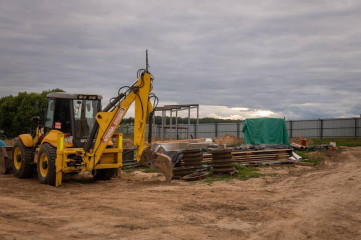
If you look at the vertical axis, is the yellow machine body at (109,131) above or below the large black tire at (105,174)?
above

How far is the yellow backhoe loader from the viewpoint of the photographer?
14188 millimetres

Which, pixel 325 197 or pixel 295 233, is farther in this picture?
pixel 325 197

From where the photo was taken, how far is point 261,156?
20.0m

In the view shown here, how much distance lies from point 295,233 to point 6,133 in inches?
1983

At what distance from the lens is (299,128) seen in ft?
152

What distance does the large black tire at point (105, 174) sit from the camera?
52.0 feet

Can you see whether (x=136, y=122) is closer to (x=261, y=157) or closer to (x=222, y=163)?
(x=222, y=163)

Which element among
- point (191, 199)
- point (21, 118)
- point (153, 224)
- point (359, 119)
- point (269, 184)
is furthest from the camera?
point (21, 118)

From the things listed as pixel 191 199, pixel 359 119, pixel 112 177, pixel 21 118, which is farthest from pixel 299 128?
pixel 191 199

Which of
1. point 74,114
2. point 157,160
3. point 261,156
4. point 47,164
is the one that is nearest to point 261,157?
point 261,156

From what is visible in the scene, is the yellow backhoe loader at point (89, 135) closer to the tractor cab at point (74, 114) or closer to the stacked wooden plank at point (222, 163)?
the tractor cab at point (74, 114)

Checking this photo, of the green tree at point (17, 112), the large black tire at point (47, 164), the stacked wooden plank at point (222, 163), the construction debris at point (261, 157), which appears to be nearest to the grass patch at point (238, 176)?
the stacked wooden plank at point (222, 163)

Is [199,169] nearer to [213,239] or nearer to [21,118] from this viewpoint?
[213,239]

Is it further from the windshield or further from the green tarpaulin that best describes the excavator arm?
the green tarpaulin
